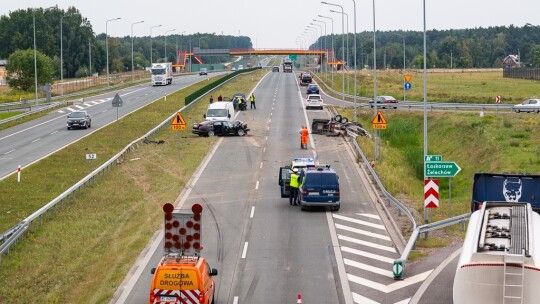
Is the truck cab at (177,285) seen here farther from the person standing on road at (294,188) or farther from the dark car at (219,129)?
the dark car at (219,129)

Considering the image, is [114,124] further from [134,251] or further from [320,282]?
[320,282]

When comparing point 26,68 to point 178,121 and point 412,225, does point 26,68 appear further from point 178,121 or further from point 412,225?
point 412,225

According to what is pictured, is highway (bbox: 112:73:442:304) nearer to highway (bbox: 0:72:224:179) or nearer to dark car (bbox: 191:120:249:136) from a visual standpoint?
dark car (bbox: 191:120:249:136)

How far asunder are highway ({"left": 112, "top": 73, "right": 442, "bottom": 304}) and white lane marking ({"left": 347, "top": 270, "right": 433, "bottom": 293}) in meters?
0.03

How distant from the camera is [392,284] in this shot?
25641mm

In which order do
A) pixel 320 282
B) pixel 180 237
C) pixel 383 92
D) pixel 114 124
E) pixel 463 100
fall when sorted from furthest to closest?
A: 1. pixel 383 92
2. pixel 463 100
3. pixel 114 124
4. pixel 320 282
5. pixel 180 237

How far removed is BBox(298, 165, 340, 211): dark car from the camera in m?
36.5

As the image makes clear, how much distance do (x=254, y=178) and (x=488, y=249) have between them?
28.4 m

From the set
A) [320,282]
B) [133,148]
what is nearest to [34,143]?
[133,148]

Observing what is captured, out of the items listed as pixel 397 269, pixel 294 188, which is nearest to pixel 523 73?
pixel 294 188

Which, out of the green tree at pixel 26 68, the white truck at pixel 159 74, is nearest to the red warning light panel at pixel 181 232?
the green tree at pixel 26 68

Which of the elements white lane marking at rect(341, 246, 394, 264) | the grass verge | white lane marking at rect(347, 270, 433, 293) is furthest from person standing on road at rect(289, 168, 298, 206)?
white lane marking at rect(347, 270, 433, 293)

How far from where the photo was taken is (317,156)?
53.9 m

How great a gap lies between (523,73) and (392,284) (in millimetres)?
131609
